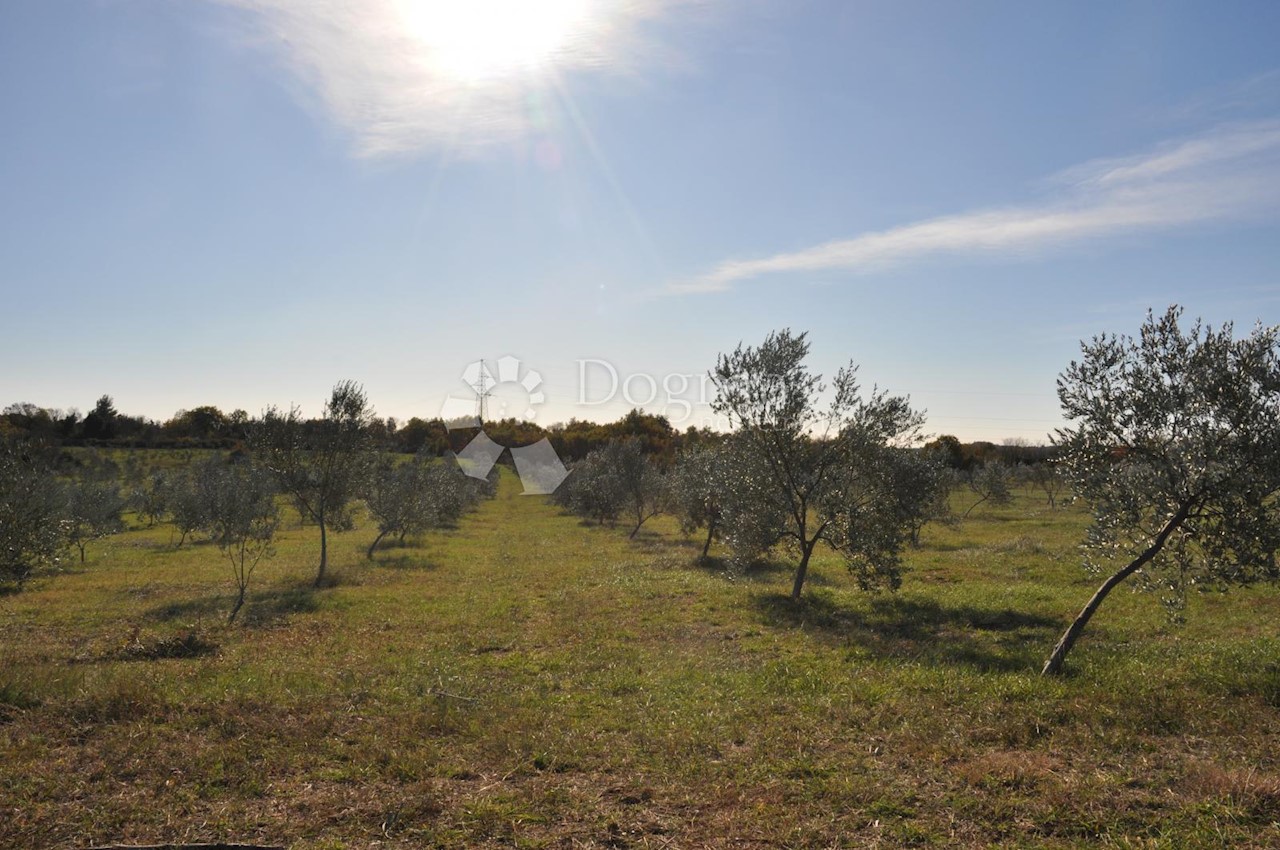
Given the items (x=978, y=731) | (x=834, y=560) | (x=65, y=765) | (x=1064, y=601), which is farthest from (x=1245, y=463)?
(x=834, y=560)

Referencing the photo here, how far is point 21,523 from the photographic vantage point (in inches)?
756

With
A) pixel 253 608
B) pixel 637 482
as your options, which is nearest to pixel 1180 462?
pixel 253 608

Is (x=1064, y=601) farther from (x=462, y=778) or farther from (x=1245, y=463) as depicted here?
(x=462, y=778)

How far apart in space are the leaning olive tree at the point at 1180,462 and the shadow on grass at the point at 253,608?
23.7m

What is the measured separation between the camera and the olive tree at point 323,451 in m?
33.5

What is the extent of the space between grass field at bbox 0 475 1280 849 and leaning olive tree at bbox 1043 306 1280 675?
2.16 meters

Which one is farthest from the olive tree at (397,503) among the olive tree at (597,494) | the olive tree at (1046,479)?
the olive tree at (1046,479)

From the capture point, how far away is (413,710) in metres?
12.6

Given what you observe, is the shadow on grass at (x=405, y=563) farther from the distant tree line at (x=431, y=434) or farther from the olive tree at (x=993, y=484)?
the olive tree at (x=993, y=484)

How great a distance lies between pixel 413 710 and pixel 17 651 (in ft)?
45.1

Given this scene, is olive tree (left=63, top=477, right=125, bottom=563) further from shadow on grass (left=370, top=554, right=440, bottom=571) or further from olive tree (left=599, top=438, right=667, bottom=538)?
olive tree (left=599, top=438, right=667, bottom=538)

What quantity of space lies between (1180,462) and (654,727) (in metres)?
11.4

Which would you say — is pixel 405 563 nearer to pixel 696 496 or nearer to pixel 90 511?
pixel 696 496

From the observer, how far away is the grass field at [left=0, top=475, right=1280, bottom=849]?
8.38 m
